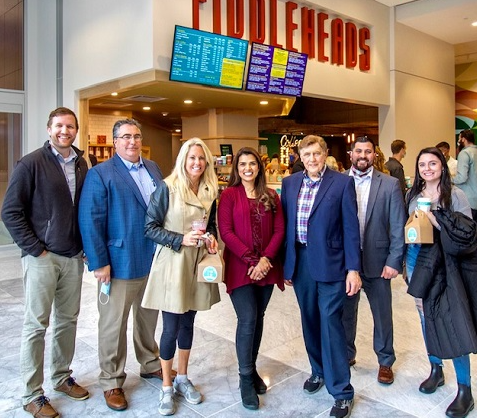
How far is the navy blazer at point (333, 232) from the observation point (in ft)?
7.91

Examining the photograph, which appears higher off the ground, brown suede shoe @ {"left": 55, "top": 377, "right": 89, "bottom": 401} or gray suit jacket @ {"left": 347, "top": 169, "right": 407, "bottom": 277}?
gray suit jacket @ {"left": 347, "top": 169, "right": 407, "bottom": 277}

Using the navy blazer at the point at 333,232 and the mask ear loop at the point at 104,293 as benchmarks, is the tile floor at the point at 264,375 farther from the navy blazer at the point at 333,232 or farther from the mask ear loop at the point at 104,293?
the navy blazer at the point at 333,232

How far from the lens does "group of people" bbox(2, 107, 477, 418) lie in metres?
2.42

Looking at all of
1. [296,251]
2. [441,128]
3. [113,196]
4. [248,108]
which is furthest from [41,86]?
[441,128]

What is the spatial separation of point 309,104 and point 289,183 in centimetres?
1197

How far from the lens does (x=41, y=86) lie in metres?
7.80

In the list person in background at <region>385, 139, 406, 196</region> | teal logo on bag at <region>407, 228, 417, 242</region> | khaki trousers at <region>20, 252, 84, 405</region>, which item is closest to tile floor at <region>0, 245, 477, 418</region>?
khaki trousers at <region>20, 252, 84, 405</region>

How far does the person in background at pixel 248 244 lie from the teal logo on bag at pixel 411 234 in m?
0.66

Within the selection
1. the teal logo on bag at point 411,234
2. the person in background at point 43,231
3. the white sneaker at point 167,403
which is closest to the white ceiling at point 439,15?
the teal logo on bag at point 411,234

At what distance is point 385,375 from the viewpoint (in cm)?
285

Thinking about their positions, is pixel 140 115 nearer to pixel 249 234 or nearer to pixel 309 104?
pixel 309 104

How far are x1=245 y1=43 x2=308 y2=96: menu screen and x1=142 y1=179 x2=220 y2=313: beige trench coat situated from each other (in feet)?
14.9

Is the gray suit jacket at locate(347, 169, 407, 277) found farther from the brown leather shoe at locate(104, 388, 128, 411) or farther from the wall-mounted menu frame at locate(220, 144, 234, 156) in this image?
the wall-mounted menu frame at locate(220, 144, 234, 156)

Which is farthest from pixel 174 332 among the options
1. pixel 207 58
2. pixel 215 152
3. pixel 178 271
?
pixel 215 152
